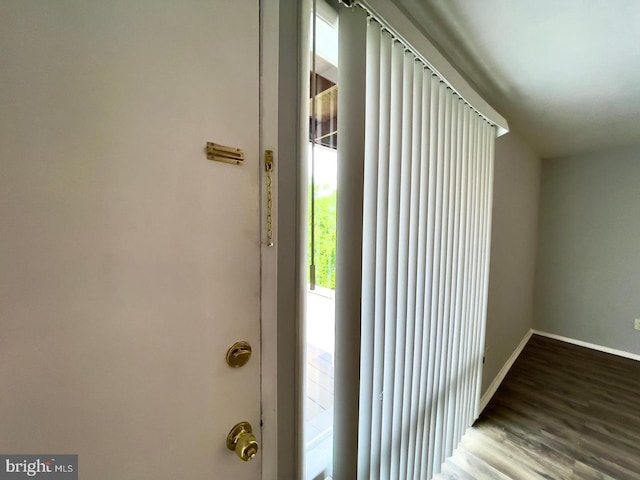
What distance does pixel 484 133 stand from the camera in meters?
1.44

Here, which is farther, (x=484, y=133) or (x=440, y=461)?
(x=484, y=133)

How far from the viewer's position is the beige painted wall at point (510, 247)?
1.86 meters

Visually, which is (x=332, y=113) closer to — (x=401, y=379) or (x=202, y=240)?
(x=202, y=240)

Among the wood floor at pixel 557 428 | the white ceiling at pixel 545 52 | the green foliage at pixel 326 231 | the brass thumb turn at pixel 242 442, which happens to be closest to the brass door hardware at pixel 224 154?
the green foliage at pixel 326 231

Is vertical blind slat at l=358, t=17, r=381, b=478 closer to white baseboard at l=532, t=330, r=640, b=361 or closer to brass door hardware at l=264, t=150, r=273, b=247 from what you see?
brass door hardware at l=264, t=150, r=273, b=247

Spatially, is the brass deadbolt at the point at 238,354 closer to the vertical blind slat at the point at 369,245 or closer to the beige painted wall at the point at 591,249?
the vertical blind slat at the point at 369,245

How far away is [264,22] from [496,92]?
170cm

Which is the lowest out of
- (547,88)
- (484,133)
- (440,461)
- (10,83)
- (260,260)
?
(440,461)

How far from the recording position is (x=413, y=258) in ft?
3.18

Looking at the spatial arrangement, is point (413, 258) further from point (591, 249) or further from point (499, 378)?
point (591, 249)

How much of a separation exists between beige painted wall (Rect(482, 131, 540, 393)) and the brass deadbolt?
2.01 m

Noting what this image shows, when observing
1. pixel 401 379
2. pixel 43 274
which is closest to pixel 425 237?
pixel 401 379

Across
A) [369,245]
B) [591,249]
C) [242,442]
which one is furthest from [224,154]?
[591,249]

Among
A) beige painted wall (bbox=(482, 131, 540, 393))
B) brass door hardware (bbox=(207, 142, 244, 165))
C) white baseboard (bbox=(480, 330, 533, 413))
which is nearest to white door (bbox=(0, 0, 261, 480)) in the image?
brass door hardware (bbox=(207, 142, 244, 165))
